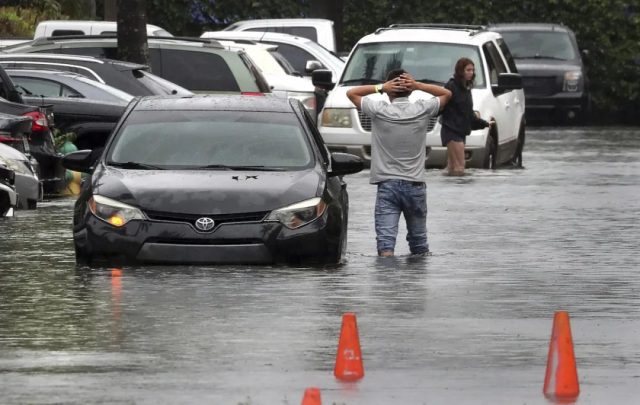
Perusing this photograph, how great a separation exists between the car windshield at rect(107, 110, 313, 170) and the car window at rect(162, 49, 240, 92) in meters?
11.2

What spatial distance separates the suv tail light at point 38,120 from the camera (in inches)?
853

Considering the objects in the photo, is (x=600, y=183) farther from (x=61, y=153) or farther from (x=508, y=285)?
(x=508, y=285)

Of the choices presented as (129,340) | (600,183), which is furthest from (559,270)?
(600,183)

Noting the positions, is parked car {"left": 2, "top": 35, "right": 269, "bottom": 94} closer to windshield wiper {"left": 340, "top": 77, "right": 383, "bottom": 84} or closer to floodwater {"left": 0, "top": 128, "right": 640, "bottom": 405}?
windshield wiper {"left": 340, "top": 77, "right": 383, "bottom": 84}

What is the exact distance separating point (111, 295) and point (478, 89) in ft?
50.8

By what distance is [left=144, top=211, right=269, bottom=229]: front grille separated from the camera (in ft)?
48.9

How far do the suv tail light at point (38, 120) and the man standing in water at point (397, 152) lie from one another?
19.8 ft

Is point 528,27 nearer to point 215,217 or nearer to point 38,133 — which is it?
point 38,133

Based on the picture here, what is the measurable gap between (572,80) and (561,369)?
33.2 m

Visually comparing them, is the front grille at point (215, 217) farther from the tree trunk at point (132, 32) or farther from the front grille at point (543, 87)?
the front grille at point (543, 87)

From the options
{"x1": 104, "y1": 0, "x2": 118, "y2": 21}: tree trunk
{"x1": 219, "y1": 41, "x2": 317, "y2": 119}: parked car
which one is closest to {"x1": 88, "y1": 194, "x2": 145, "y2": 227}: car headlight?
{"x1": 219, "y1": 41, "x2": 317, "y2": 119}: parked car

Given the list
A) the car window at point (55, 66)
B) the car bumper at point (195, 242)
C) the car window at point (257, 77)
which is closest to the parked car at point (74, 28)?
the car window at point (257, 77)

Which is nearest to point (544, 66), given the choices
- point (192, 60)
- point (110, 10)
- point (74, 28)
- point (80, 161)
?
point (110, 10)

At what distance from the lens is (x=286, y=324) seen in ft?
40.3
